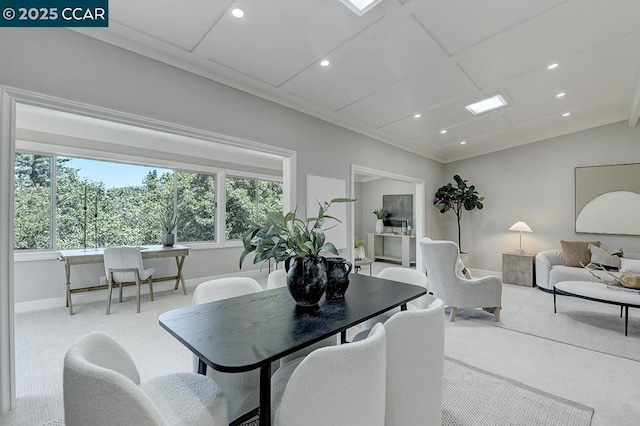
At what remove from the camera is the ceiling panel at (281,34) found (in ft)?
6.77

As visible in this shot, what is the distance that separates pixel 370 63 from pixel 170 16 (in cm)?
175

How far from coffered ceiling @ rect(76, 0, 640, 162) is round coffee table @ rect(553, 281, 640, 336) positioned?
2.53 meters

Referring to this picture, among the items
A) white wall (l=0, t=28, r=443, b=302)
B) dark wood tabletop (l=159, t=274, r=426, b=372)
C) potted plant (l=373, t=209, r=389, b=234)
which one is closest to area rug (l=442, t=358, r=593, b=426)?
dark wood tabletop (l=159, t=274, r=426, b=372)

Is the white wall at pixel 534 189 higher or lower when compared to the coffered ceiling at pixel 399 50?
lower

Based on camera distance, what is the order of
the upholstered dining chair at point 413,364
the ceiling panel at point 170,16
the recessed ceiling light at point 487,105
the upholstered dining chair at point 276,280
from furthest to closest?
1. the recessed ceiling light at point 487,105
2. the upholstered dining chair at point 276,280
3. the ceiling panel at point 170,16
4. the upholstered dining chair at point 413,364

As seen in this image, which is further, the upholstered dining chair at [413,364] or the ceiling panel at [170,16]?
the ceiling panel at [170,16]

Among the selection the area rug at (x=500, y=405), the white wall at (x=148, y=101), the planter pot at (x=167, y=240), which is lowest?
the area rug at (x=500, y=405)

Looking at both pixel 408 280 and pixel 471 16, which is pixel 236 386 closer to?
pixel 408 280

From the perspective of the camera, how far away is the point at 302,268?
154cm

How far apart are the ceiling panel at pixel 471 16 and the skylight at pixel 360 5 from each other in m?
0.30

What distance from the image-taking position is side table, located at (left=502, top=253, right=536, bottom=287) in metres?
5.11

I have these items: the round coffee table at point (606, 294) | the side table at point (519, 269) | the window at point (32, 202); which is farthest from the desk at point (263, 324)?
the side table at point (519, 269)

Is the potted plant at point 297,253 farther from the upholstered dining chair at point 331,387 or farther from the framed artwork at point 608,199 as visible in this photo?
the framed artwork at point 608,199

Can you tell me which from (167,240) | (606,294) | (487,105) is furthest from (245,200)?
(606,294)
